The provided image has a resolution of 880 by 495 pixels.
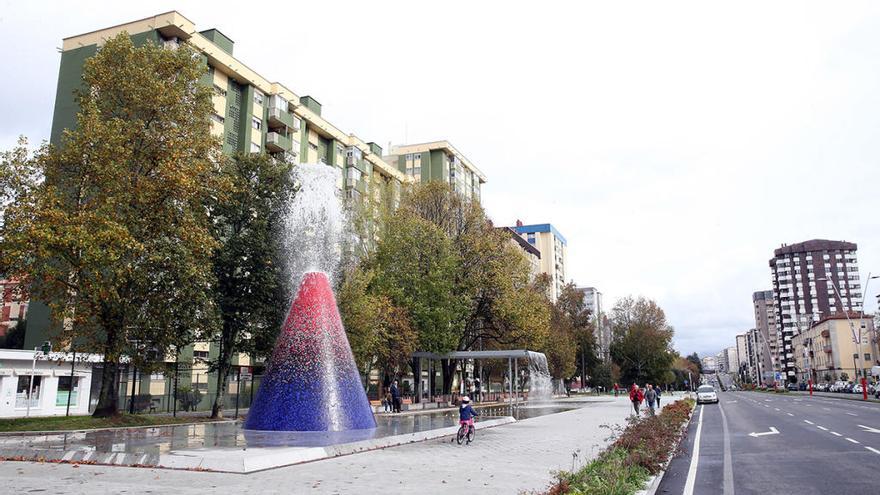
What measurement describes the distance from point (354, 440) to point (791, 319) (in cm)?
17596

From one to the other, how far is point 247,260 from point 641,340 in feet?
231

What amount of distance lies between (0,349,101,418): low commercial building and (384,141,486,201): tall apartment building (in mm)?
55533

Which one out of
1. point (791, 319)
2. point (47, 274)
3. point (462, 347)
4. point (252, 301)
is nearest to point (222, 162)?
point (252, 301)

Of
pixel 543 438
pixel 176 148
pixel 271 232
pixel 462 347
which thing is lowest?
pixel 543 438

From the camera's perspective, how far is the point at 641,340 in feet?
286

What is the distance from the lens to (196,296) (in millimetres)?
23984

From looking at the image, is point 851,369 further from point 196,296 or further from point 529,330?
point 196,296

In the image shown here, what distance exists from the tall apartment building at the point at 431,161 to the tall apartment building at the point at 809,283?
4316 inches

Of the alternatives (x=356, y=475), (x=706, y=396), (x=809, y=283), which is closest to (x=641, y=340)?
(x=706, y=396)

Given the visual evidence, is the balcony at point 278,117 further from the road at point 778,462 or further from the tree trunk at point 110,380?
the road at point 778,462

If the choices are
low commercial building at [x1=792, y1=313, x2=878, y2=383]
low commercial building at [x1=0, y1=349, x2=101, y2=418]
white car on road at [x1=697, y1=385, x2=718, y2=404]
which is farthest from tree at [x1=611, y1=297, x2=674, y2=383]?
low commercial building at [x1=0, y1=349, x2=101, y2=418]

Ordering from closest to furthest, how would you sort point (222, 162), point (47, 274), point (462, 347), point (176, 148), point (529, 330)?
1. point (47, 274)
2. point (176, 148)
3. point (222, 162)
4. point (529, 330)
5. point (462, 347)

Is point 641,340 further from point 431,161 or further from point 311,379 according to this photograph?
point 311,379

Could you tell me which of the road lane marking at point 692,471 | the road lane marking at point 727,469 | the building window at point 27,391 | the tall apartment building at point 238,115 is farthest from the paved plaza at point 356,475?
the tall apartment building at point 238,115
